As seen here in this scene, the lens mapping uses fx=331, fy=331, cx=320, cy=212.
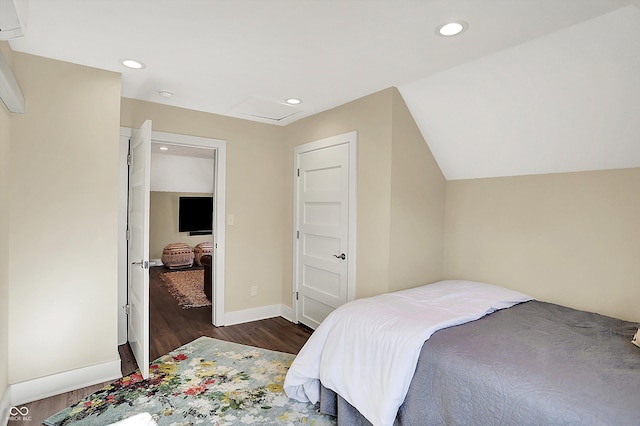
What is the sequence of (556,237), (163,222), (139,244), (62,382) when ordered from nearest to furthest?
(62,382), (556,237), (139,244), (163,222)

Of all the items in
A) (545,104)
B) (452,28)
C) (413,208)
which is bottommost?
(413,208)

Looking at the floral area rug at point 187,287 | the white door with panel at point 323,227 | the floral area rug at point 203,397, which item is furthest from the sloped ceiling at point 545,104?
the floral area rug at point 187,287

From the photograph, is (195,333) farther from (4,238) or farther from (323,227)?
(4,238)

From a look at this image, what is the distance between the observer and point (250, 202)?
394cm

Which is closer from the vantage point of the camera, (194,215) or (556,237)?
(556,237)

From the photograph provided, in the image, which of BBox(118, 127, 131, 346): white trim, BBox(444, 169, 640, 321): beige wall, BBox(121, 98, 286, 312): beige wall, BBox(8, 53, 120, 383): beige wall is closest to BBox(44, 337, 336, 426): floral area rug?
BBox(8, 53, 120, 383): beige wall

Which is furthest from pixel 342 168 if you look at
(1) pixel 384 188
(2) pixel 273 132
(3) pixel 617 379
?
(3) pixel 617 379

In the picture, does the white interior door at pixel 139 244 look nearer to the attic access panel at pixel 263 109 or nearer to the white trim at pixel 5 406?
the white trim at pixel 5 406

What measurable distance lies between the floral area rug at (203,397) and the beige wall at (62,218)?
395 millimetres

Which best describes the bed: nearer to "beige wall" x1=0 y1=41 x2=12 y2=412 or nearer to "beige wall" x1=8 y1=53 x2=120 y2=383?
"beige wall" x1=8 y1=53 x2=120 y2=383

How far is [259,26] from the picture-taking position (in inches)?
74.5

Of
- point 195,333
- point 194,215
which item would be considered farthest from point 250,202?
point 194,215

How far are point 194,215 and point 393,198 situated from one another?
624cm

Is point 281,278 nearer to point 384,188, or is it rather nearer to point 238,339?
point 238,339
